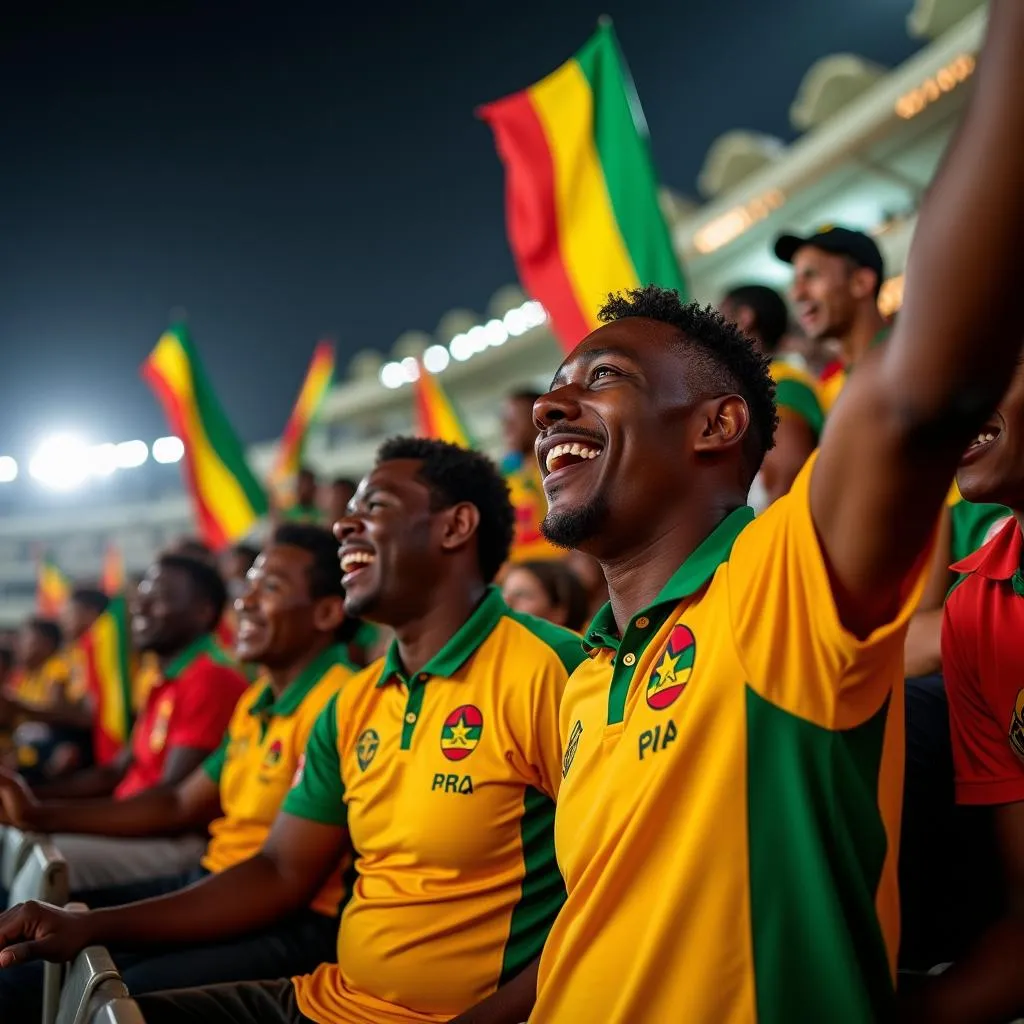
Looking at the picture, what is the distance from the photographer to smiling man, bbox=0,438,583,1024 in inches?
76.5

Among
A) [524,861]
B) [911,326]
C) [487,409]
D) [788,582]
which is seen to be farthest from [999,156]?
[487,409]

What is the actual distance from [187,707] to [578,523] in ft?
9.93

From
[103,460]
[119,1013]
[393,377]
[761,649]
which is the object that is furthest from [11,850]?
[103,460]

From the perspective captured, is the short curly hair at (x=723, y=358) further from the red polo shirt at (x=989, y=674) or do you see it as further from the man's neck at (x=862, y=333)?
the man's neck at (x=862, y=333)

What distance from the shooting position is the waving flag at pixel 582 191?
3727 millimetres

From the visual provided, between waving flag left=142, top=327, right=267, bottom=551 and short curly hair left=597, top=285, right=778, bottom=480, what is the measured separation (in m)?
5.51

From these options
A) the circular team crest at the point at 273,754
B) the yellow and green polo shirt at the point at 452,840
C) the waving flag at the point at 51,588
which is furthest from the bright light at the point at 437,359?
the yellow and green polo shirt at the point at 452,840

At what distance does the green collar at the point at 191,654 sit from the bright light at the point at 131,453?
34.5 m

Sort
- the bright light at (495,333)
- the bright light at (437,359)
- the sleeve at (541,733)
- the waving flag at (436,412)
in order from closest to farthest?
the sleeve at (541,733) → the waving flag at (436,412) → the bright light at (495,333) → the bright light at (437,359)

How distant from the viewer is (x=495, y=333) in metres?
29.4

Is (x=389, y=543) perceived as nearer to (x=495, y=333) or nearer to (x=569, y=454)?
(x=569, y=454)

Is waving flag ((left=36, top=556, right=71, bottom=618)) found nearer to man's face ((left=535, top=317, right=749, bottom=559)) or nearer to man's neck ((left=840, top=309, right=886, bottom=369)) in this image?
man's neck ((left=840, top=309, right=886, bottom=369))

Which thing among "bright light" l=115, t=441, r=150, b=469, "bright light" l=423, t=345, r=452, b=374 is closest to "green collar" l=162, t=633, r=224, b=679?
"bright light" l=423, t=345, r=452, b=374

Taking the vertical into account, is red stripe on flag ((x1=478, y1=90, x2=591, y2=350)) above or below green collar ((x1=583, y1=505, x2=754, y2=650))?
above
